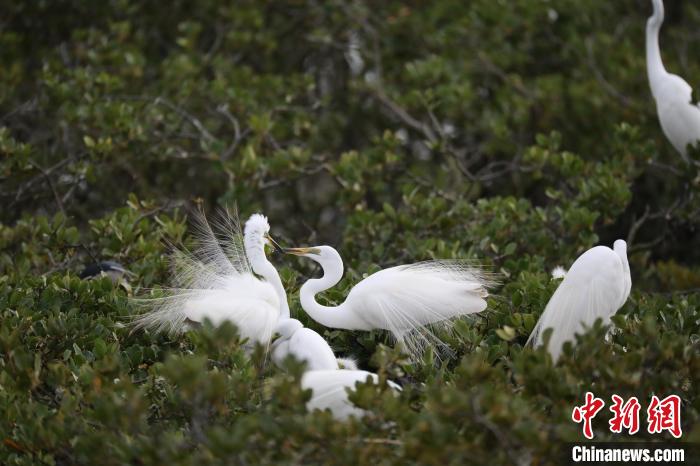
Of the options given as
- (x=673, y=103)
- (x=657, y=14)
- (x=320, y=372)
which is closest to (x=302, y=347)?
(x=320, y=372)

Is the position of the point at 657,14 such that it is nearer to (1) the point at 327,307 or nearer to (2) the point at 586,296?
(2) the point at 586,296

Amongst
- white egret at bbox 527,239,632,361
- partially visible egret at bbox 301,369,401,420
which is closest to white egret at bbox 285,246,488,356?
white egret at bbox 527,239,632,361

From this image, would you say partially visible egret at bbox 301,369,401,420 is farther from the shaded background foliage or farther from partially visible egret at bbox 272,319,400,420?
the shaded background foliage

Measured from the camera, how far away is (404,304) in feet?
13.3

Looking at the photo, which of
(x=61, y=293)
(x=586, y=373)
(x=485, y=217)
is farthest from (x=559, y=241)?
(x=61, y=293)

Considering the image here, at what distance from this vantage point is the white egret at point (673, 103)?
5652 mm

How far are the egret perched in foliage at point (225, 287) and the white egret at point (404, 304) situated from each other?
22 centimetres

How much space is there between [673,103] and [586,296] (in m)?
2.42

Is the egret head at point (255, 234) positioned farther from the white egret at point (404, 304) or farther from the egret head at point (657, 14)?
the egret head at point (657, 14)

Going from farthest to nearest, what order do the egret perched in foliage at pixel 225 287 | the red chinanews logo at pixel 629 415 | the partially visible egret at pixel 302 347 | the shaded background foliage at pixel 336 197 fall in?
the egret perched in foliage at pixel 225 287, the partially visible egret at pixel 302 347, the red chinanews logo at pixel 629 415, the shaded background foliage at pixel 336 197

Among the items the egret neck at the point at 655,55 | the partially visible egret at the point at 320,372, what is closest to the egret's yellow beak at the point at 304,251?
the partially visible egret at the point at 320,372

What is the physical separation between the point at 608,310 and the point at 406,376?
83cm

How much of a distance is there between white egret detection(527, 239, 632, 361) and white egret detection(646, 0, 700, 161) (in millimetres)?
2090

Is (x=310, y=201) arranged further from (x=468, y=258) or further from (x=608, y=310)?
(x=608, y=310)
